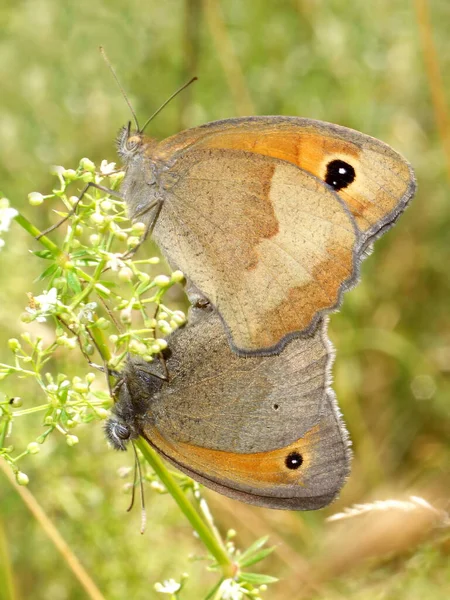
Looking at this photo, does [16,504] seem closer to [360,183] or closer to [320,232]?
[320,232]

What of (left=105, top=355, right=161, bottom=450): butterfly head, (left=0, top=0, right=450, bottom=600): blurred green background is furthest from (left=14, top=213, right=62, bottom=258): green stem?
(left=0, top=0, right=450, bottom=600): blurred green background

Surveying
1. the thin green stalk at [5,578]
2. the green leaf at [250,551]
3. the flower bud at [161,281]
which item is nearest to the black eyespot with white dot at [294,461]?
the green leaf at [250,551]

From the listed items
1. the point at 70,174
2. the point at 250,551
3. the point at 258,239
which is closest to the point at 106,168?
the point at 70,174

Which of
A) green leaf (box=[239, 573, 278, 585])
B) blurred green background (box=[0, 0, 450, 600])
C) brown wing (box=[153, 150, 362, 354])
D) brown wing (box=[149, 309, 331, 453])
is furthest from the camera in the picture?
blurred green background (box=[0, 0, 450, 600])

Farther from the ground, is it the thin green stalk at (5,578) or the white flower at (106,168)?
the white flower at (106,168)

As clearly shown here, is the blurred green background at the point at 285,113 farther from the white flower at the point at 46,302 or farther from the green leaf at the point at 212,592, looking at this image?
the white flower at the point at 46,302

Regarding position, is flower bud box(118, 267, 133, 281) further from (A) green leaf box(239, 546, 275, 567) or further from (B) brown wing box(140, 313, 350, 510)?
A: (A) green leaf box(239, 546, 275, 567)
